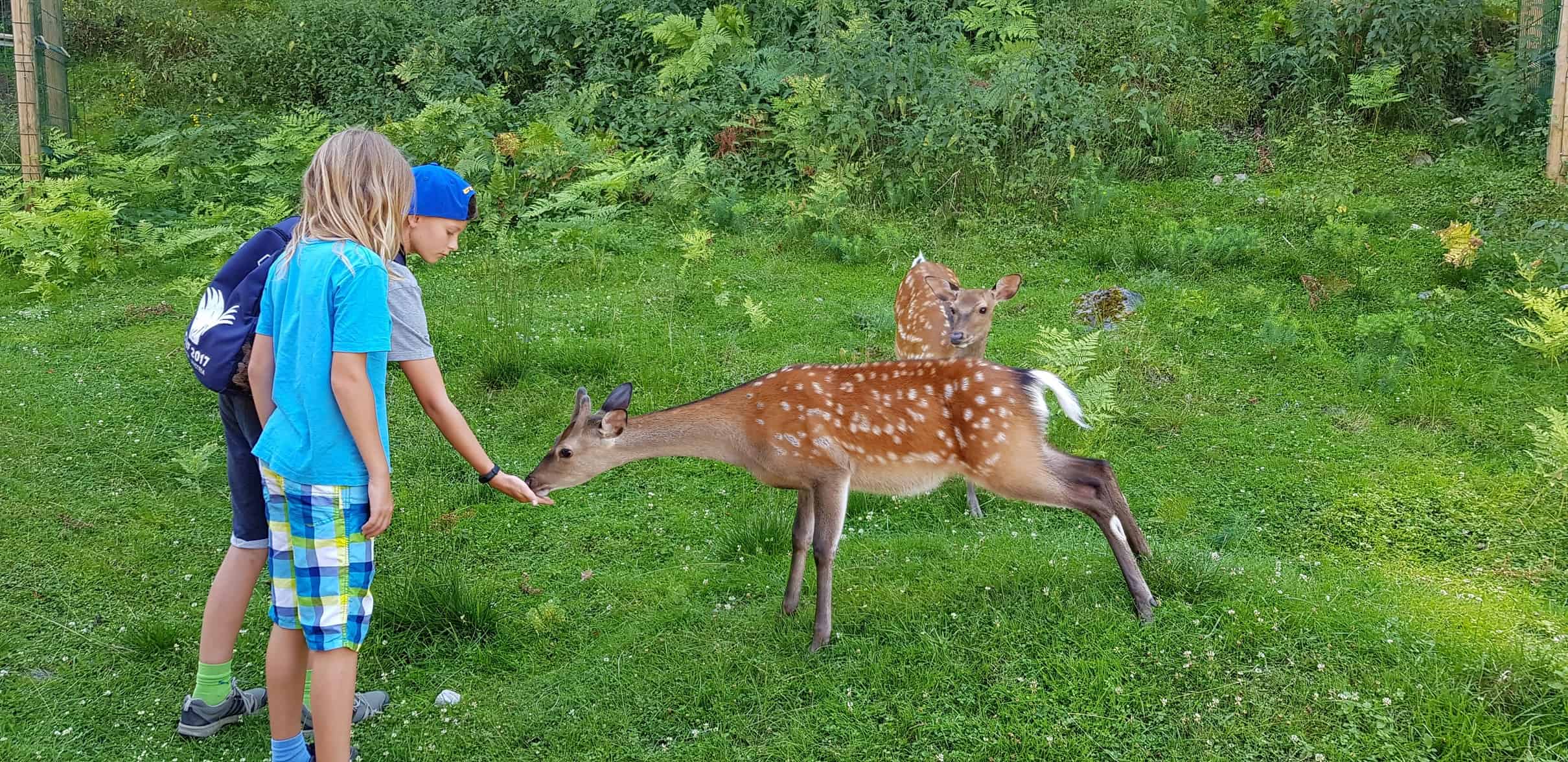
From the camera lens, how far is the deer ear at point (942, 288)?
7.52 meters

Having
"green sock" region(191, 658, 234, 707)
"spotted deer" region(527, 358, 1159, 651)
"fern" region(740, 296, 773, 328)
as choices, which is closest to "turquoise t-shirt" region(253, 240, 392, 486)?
"green sock" region(191, 658, 234, 707)

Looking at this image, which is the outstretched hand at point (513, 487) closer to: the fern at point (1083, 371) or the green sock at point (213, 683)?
the green sock at point (213, 683)

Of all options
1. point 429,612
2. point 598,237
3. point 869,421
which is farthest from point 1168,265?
point 429,612

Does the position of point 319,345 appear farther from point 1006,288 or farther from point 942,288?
point 1006,288

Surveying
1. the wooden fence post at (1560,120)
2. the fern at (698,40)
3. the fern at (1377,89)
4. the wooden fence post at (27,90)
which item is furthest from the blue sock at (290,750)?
the fern at (1377,89)

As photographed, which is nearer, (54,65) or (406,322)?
(406,322)

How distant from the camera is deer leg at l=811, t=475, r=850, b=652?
4.92 meters

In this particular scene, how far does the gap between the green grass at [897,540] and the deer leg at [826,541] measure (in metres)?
0.10

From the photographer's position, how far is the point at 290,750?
13.2 feet

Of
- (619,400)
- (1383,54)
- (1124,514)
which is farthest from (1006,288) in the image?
(1383,54)

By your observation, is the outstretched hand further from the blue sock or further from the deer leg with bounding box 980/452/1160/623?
the deer leg with bounding box 980/452/1160/623

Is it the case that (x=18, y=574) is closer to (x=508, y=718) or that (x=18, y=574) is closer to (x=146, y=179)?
(x=508, y=718)

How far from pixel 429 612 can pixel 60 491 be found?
2.62 m

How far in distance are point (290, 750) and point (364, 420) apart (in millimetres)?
1220
